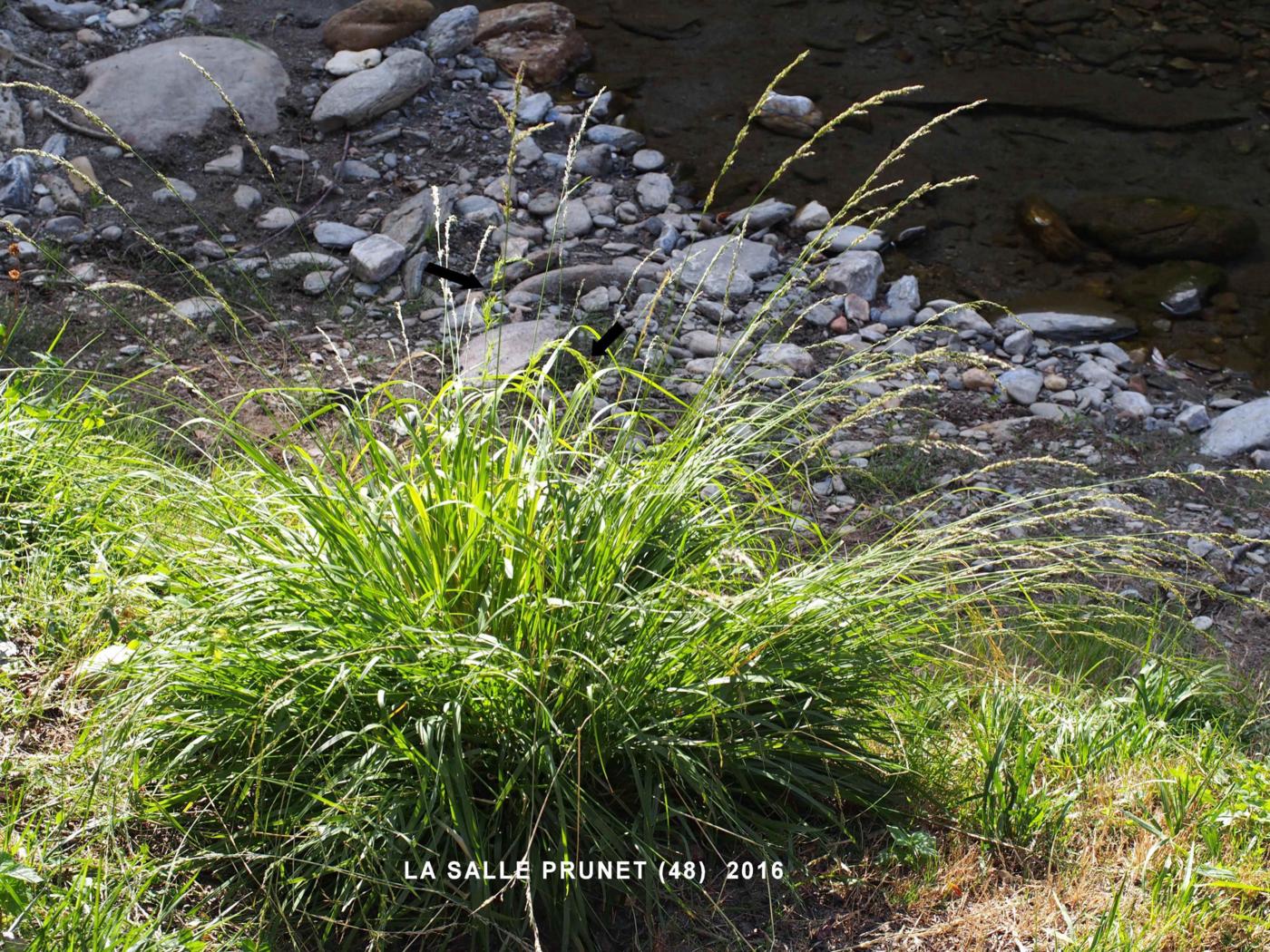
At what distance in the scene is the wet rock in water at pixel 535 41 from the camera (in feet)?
24.7

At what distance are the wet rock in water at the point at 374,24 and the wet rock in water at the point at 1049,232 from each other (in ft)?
13.1

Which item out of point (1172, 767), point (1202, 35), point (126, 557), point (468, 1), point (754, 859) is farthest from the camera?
point (1202, 35)

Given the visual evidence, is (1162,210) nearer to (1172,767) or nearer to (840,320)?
(840,320)

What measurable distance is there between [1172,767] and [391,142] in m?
5.38

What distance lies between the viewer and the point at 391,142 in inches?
259

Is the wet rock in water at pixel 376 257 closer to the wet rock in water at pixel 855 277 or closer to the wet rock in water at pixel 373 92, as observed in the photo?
the wet rock in water at pixel 373 92

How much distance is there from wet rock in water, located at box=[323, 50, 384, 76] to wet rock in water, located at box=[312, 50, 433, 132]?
88mm

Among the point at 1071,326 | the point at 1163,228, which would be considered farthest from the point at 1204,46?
the point at 1071,326

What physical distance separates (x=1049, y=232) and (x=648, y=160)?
7.67ft

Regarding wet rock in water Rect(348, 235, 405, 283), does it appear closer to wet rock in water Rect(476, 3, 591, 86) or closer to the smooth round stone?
the smooth round stone

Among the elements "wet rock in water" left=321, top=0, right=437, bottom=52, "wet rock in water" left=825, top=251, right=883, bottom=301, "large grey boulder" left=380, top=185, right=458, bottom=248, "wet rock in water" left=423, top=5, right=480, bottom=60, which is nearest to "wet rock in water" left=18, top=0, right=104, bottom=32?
"wet rock in water" left=321, top=0, right=437, bottom=52

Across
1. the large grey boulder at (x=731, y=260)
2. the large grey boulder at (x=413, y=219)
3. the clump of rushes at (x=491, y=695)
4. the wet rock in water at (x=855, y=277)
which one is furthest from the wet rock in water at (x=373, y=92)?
the clump of rushes at (x=491, y=695)

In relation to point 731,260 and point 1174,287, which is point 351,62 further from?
point 1174,287

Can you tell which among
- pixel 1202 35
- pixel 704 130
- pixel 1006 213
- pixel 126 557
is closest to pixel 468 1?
pixel 704 130
